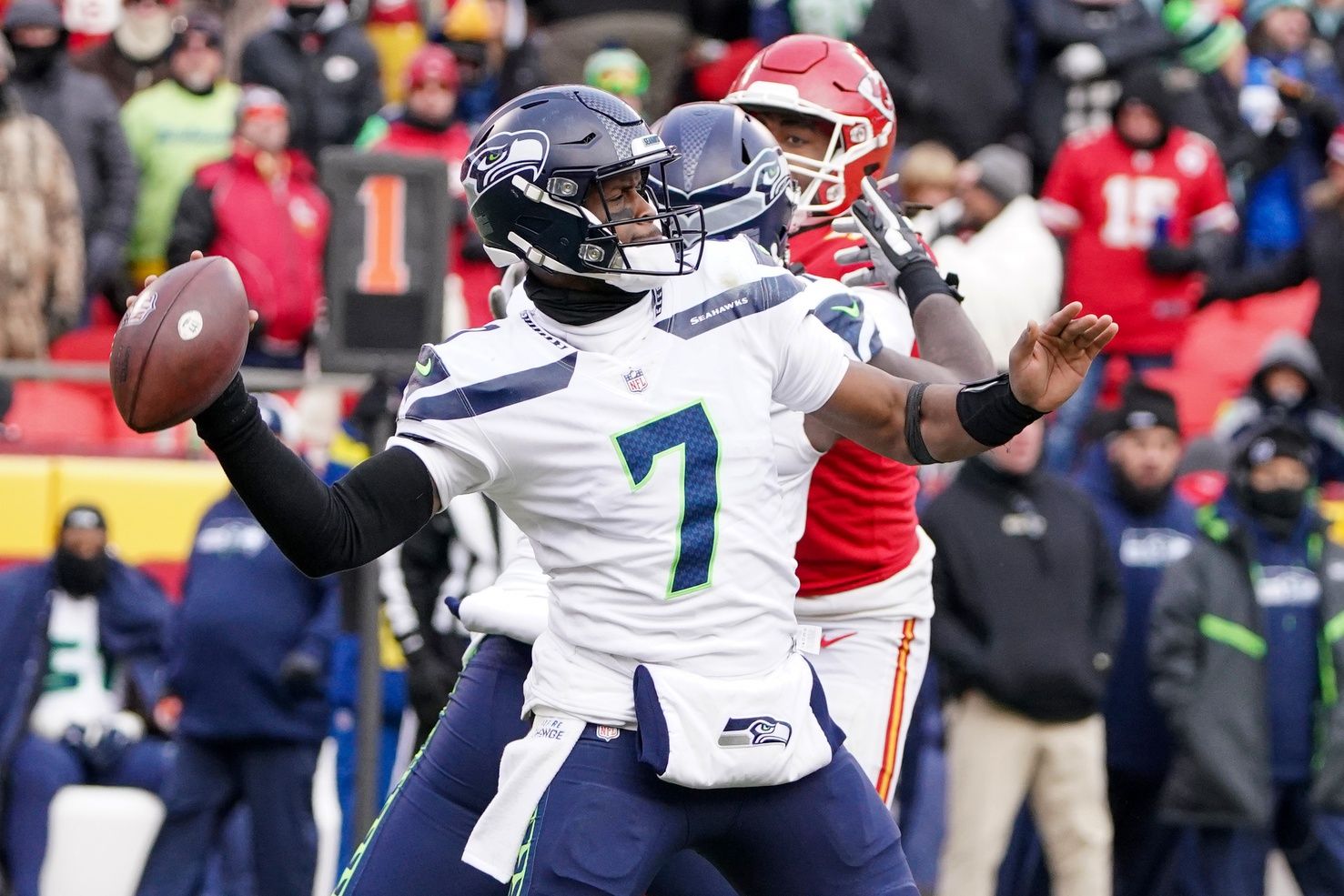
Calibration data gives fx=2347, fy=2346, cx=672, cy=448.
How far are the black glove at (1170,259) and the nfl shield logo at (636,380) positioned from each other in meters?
6.99

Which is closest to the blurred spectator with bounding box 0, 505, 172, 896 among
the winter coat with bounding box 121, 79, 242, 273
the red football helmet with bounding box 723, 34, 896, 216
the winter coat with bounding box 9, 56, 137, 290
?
the winter coat with bounding box 9, 56, 137, 290

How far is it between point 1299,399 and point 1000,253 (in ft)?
4.74

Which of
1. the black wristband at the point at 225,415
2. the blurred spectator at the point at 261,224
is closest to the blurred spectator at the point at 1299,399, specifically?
the blurred spectator at the point at 261,224

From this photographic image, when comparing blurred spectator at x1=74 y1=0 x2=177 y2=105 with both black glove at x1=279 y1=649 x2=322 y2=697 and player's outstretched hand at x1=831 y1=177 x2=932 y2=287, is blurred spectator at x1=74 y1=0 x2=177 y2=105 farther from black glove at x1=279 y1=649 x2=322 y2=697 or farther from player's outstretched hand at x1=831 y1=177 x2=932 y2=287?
player's outstretched hand at x1=831 y1=177 x2=932 y2=287

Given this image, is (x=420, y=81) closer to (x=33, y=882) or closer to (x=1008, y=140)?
(x=1008, y=140)

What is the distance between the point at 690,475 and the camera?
375cm

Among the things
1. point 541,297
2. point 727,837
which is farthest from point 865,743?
point 541,297

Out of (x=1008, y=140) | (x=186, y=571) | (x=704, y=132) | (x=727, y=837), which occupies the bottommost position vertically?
(x=1008, y=140)

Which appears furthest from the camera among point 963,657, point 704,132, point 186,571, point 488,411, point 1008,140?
point 1008,140

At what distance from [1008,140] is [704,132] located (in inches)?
271

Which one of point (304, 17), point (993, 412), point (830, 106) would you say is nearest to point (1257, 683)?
point (830, 106)

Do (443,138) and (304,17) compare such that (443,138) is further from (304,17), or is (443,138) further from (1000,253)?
(1000,253)

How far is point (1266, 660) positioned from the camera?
7879 millimetres

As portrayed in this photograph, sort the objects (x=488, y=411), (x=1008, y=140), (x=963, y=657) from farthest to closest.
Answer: (x=1008, y=140)
(x=963, y=657)
(x=488, y=411)
